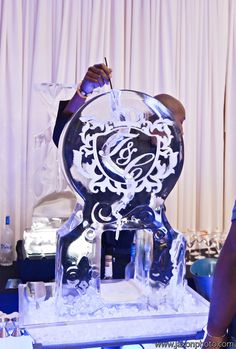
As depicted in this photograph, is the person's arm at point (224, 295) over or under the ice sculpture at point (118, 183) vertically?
under

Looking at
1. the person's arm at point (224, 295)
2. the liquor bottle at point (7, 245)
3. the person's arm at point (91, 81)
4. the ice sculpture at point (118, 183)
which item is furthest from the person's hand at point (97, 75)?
the liquor bottle at point (7, 245)

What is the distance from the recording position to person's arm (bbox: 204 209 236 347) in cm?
82

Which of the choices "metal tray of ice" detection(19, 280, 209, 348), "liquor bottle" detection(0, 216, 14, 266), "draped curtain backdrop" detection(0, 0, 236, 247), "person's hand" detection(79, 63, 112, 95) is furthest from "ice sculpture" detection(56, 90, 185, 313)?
"liquor bottle" detection(0, 216, 14, 266)

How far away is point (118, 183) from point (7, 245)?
138 cm

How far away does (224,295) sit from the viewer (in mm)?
825

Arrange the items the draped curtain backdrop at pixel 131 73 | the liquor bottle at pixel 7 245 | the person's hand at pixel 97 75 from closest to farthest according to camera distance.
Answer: the person's hand at pixel 97 75, the liquor bottle at pixel 7 245, the draped curtain backdrop at pixel 131 73

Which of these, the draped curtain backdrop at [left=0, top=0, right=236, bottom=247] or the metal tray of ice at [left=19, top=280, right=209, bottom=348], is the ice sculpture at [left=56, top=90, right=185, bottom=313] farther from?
the draped curtain backdrop at [left=0, top=0, right=236, bottom=247]

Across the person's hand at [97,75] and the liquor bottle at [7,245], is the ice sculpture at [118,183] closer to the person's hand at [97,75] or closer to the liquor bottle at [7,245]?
the person's hand at [97,75]

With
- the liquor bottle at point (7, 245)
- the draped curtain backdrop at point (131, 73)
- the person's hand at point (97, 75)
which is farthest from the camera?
the draped curtain backdrop at point (131, 73)

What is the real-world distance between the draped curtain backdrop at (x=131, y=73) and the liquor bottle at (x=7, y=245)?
6cm

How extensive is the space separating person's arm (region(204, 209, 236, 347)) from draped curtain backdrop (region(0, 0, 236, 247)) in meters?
Answer: 1.18

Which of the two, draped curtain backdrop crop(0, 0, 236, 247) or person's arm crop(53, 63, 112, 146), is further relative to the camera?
draped curtain backdrop crop(0, 0, 236, 247)

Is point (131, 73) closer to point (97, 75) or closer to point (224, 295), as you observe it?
point (97, 75)

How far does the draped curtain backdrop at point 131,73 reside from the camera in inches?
87.9
